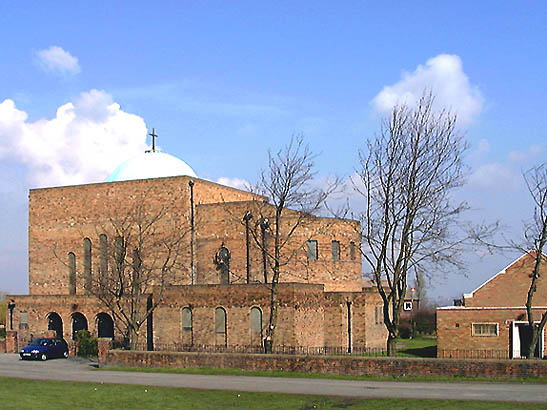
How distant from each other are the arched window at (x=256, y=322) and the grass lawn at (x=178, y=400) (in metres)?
11.8

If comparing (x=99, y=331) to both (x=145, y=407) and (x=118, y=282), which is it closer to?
(x=118, y=282)

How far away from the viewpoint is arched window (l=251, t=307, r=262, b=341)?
3603 centimetres

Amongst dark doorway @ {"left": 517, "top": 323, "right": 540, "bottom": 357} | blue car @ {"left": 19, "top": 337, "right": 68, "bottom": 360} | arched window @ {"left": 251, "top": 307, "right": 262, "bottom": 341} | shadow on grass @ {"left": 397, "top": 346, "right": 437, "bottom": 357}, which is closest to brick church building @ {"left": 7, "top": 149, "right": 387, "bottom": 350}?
arched window @ {"left": 251, "top": 307, "right": 262, "bottom": 341}

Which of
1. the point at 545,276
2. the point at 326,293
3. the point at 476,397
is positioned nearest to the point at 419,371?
the point at 476,397

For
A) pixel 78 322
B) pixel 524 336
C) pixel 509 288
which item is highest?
pixel 509 288

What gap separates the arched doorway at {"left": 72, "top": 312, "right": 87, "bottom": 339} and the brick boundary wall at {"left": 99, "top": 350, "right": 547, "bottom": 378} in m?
13.2

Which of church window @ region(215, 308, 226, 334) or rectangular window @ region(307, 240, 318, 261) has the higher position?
rectangular window @ region(307, 240, 318, 261)

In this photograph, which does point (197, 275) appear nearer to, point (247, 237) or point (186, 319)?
point (247, 237)

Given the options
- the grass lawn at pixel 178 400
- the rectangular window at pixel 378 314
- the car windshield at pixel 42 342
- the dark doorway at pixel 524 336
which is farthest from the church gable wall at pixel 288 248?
the grass lawn at pixel 178 400

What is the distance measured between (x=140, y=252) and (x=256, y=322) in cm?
999

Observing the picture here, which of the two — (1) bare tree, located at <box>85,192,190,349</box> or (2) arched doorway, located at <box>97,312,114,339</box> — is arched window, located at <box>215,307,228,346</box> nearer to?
(1) bare tree, located at <box>85,192,190,349</box>

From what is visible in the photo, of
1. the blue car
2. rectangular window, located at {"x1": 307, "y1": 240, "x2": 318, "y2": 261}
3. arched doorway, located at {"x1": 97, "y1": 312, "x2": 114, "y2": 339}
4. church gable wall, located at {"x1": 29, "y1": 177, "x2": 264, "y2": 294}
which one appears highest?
church gable wall, located at {"x1": 29, "y1": 177, "x2": 264, "y2": 294}

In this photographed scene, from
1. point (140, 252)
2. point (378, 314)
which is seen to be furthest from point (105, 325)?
point (378, 314)

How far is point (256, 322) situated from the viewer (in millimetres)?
36188
